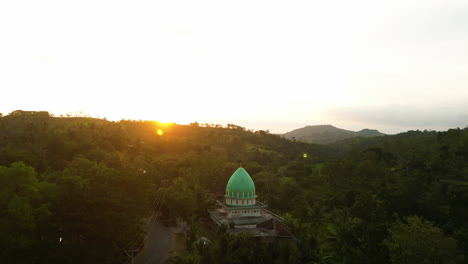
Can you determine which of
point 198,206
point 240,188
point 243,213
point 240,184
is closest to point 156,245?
point 198,206

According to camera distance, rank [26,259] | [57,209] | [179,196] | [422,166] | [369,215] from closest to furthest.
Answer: [26,259], [57,209], [369,215], [179,196], [422,166]

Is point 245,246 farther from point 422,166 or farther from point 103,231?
point 422,166

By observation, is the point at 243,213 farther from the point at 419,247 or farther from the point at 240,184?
the point at 419,247

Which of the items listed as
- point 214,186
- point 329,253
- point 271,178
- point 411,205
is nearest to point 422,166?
point 411,205

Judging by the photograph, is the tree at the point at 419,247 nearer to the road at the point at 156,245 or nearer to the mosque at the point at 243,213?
the mosque at the point at 243,213

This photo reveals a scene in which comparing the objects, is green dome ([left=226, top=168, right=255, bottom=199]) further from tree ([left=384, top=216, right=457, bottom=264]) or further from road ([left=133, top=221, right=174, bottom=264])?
tree ([left=384, top=216, right=457, bottom=264])

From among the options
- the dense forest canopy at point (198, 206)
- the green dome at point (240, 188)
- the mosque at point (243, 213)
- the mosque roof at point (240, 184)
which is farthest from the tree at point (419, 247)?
the mosque roof at point (240, 184)
